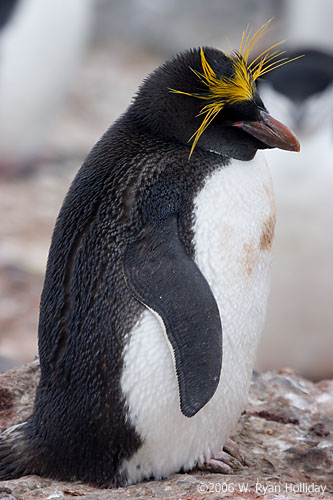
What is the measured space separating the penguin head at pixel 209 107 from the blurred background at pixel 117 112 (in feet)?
5.63

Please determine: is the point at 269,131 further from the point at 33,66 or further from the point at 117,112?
the point at 117,112

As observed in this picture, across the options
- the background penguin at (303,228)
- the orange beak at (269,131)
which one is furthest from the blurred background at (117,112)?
the orange beak at (269,131)

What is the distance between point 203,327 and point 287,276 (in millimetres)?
2562

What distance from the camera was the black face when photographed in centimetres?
262

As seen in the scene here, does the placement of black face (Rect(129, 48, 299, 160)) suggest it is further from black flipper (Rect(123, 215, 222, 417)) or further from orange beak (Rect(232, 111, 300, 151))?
black flipper (Rect(123, 215, 222, 417))

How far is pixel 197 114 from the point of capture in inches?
103

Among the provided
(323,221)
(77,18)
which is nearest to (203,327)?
(323,221)

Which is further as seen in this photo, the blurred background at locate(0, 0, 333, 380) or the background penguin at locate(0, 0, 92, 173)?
the background penguin at locate(0, 0, 92, 173)

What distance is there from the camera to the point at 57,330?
2.64 m

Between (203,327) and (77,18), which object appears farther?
(77,18)

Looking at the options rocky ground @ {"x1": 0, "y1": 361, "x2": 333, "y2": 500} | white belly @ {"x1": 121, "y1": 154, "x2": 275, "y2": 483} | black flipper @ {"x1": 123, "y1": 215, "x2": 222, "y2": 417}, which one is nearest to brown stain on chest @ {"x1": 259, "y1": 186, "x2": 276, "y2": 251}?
white belly @ {"x1": 121, "y1": 154, "x2": 275, "y2": 483}

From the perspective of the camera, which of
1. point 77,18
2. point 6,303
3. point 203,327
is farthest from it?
point 77,18

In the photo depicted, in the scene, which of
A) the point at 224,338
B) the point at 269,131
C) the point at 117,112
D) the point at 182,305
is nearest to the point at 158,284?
the point at 182,305

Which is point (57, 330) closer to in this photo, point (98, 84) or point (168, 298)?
point (168, 298)
